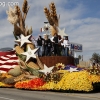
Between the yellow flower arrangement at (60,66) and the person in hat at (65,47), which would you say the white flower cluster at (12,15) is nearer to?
the person in hat at (65,47)

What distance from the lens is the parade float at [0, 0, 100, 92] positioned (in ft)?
71.3

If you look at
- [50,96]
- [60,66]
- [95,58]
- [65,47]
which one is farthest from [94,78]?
[95,58]

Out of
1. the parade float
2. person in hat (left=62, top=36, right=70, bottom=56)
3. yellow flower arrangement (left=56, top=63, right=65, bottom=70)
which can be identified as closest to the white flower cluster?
the parade float

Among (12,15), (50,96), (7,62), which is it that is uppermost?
(12,15)

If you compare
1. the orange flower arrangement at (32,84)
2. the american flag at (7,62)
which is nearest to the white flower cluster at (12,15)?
the american flag at (7,62)

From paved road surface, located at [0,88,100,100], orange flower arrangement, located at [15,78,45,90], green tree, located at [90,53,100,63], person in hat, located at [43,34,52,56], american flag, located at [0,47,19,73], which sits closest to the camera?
paved road surface, located at [0,88,100,100]

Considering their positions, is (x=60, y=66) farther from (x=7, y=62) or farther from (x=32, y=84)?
(x=7, y=62)

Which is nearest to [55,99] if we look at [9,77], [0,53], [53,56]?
[53,56]

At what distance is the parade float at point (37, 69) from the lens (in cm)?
2172

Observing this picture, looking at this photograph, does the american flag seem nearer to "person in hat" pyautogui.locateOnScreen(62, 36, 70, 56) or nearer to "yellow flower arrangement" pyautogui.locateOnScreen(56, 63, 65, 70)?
"person in hat" pyautogui.locateOnScreen(62, 36, 70, 56)

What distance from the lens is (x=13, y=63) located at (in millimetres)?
32625

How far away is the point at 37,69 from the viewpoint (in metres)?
27.2

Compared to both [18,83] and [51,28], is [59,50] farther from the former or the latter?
[18,83]

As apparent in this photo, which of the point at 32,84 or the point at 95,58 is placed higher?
the point at 95,58
